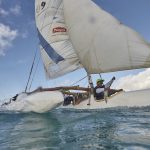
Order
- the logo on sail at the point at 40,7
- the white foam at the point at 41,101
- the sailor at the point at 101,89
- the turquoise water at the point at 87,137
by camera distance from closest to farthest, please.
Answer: the turquoise water at the point at 87,137, the white foam at the point at 41,101, the sailor at the point at 101,89, the logo on sail at the point at 40,7

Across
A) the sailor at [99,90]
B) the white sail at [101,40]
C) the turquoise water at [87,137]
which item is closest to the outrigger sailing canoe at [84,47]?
the white sail at [101,40]

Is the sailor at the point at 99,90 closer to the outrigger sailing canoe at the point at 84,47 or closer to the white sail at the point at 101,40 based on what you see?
the outrigger sailing canoe at the point at 84,47

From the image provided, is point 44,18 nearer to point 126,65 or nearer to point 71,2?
point 71,2

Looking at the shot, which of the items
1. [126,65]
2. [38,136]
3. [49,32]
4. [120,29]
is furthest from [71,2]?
[38,136]

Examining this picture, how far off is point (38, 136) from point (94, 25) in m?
10.8

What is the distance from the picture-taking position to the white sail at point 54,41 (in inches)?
934

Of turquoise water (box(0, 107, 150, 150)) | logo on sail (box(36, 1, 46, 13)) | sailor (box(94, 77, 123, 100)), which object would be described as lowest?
turquoise water (box(0, 107, 150, 150))

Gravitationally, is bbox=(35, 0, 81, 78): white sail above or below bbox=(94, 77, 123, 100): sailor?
above

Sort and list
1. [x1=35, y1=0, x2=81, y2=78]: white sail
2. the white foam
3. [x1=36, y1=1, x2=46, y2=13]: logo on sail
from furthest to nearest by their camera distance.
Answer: [x1=36, y1=1, x2=46, y2=13]: logo on sail < [x1=35, y1=0, x2=81, y2=78]: white sail < the white foam

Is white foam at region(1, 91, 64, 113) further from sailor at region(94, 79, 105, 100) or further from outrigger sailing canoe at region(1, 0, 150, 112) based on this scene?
sailor at region(94, 79, 105, 100)

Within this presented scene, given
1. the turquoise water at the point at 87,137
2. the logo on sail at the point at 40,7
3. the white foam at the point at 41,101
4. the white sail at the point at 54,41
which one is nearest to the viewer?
the turquoise water at the point at 87,137

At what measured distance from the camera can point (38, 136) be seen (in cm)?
1120

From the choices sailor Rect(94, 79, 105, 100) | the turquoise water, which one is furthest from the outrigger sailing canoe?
the turquoise water

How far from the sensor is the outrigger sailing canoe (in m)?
18.6
